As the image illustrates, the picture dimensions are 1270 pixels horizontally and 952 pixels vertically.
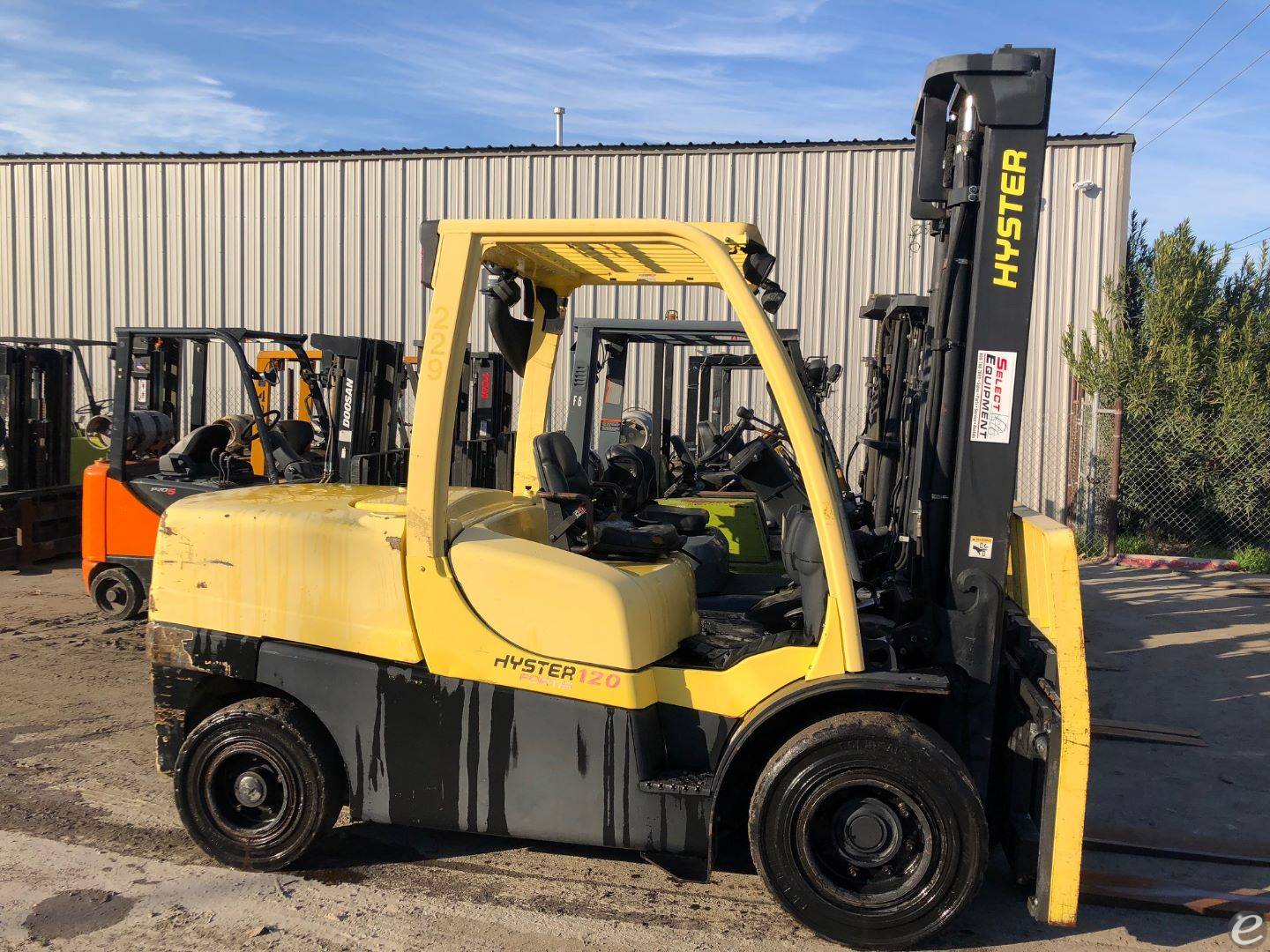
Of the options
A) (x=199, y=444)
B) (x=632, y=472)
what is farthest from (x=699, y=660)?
(x=199, y=444)

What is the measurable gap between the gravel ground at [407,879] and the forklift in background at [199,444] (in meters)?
2.60

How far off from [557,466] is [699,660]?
129 centimetres

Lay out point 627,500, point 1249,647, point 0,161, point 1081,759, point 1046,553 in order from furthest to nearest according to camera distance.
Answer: point 0,161, point 1249,647, point 627,500, point 1046,553, point 1081,759

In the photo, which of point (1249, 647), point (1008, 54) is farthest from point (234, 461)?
point (1249, 647)

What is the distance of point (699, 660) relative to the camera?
12.4 feet

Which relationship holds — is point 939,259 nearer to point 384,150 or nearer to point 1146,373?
point 1146,373

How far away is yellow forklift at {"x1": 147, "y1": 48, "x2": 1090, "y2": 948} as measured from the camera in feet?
10.9

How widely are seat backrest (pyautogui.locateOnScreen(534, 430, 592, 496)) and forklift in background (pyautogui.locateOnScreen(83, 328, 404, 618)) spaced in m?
4.42

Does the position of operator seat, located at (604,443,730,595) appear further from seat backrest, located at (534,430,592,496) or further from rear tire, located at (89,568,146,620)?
rear tire, located at (89,568,146,620)

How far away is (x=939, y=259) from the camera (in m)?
4.15

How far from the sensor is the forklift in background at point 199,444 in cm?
840

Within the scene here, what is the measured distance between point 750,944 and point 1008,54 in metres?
3.26

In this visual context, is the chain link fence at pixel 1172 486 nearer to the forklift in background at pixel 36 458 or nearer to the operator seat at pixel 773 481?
the operator seat at pixel 773 481

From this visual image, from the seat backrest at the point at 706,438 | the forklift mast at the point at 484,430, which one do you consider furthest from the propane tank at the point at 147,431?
the seat backrest at the point at 706,438
